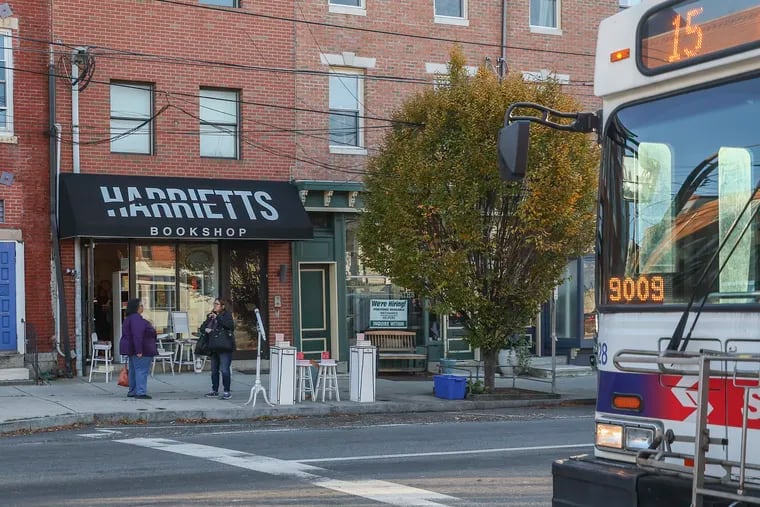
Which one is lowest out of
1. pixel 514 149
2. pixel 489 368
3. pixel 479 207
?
pixel 489 368

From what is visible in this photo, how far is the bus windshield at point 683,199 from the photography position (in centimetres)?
533

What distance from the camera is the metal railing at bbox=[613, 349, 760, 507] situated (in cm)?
488

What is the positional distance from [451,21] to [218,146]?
6.11 metres

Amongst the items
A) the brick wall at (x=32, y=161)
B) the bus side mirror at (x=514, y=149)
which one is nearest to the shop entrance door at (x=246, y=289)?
the brick wall at (x=32, y=161)

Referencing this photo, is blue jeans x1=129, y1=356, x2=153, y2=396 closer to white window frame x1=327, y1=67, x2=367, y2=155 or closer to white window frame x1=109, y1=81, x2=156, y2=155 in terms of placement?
white window frame x1=109, y1=81, x2=156, y2=155

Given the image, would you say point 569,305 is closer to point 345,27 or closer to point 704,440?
point 345,27

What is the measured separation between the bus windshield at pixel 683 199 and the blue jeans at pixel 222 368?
1264cm

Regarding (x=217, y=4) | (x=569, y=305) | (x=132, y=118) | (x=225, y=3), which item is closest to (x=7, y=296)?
(x=132, y=118)

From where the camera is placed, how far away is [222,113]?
870 inches

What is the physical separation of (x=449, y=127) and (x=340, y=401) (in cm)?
498

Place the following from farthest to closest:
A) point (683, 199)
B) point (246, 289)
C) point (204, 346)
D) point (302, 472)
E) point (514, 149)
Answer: point (246, 289) → point (204, 346) → point (302, 472) → point (514, 149) → point (683, 199)

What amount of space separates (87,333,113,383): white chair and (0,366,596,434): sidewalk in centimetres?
18

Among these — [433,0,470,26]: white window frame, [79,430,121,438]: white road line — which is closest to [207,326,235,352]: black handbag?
[79,430,121,438]: white road line

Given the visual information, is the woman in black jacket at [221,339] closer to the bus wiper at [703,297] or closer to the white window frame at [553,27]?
the white window frame at [553,27]
